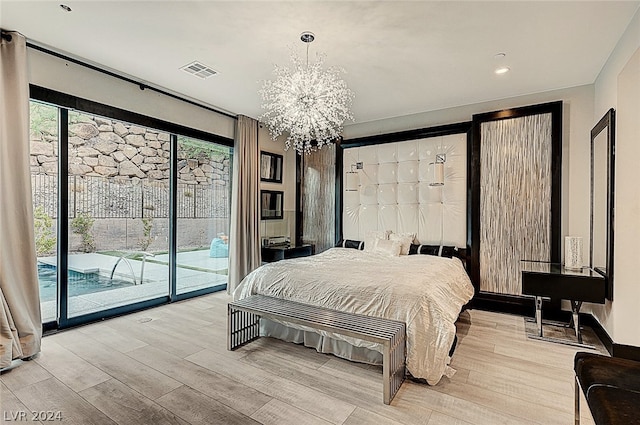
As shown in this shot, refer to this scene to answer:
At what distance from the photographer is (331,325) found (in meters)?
2.52

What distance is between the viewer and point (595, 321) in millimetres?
3574

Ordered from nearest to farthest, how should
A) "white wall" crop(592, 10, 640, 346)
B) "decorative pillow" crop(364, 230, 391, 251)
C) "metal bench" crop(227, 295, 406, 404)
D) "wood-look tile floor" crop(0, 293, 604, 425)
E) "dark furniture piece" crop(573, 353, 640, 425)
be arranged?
"dark furniture piece" crop(573, 353, 640, 425) → "wood-look tile floor" crop(0, 293, 604, 425) → "metal bench" crop(227, 295, 406, 404) → "white wall" crop(592, 10, 640, 346) → "decorative pillow" crop(364, 230, 391, 251)

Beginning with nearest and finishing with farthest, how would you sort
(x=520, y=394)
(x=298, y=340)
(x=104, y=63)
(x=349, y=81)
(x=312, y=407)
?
1. (x=312, y=407)
2. (x=520, y=394)
3. (x=298, y=340)
4. (x=104, y=63)
5. (x=349, y=81)

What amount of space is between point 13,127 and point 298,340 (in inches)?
129

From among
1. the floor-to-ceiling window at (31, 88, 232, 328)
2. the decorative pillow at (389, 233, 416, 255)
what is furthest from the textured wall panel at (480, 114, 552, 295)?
the floor-to-ceiling window at (31, 88, 232, 328)

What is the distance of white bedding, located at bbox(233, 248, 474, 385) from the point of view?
8.17 feet

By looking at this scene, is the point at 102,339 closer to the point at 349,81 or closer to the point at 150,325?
the point at 150,325

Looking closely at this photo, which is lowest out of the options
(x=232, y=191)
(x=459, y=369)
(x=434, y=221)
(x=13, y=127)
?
(x=459, y=369)

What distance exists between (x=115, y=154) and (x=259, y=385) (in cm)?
339

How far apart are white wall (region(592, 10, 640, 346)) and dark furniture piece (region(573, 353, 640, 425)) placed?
1.39 meters

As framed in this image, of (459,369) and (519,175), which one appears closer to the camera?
(459,369)

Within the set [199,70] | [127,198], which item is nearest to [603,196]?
[199,70]

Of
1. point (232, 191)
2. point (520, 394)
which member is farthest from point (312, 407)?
point (232, 191)

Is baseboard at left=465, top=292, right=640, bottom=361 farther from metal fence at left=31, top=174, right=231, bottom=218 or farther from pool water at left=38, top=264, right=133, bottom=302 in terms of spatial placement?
pool water at left=38, top=264, right=133, bottom=302
